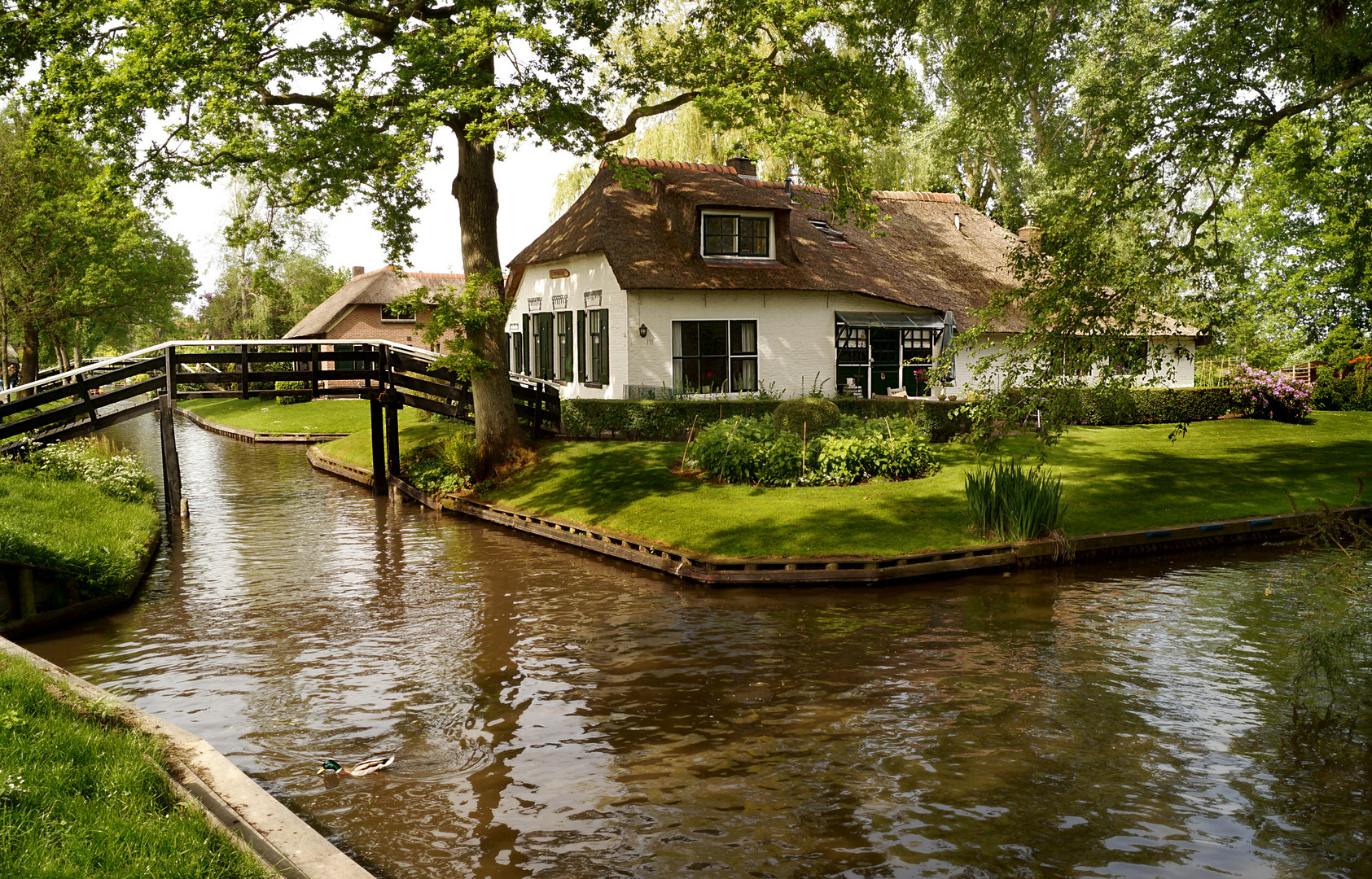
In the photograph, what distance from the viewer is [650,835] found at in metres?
7.24

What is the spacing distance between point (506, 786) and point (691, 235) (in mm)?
21983

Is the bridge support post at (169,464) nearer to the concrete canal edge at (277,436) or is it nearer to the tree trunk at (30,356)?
the concrete canal edge at (277,436)

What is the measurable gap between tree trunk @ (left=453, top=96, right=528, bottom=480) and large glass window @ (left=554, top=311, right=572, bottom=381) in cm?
800

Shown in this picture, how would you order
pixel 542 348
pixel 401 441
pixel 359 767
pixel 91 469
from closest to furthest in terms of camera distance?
pixel 359 767, pixel 91 469, pixel 401 441, pixel 542 348

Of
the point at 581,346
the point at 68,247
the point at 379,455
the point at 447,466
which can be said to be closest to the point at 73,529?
the point at 447,466

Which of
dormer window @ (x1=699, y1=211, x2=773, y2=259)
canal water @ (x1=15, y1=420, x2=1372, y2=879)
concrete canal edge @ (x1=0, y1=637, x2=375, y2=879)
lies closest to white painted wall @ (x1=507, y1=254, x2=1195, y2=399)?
dormer window @ (x1=699, y1=211, x2=773, y2=259)

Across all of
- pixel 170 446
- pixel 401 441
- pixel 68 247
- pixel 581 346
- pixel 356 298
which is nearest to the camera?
pixel 170 446

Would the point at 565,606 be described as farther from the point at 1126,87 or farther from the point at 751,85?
the point at 1126,87

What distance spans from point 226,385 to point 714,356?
41.2ft

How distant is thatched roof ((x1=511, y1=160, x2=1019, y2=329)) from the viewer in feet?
90.9

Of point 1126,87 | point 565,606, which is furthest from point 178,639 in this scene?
point 1126,87

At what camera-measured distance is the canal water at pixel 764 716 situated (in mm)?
7082

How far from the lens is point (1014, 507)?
16.1m

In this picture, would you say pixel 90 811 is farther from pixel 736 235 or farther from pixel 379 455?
pixel 736 235
